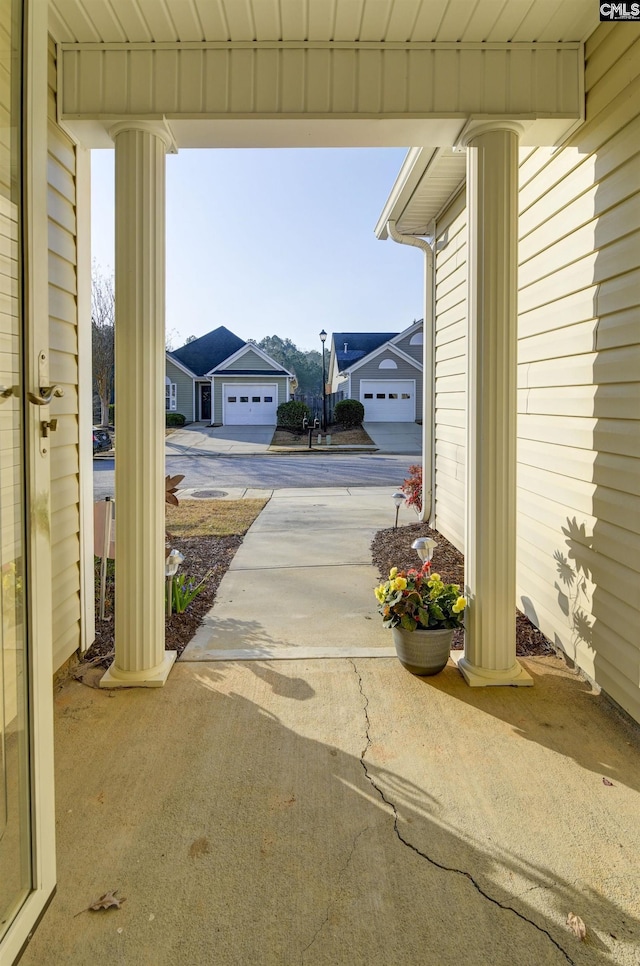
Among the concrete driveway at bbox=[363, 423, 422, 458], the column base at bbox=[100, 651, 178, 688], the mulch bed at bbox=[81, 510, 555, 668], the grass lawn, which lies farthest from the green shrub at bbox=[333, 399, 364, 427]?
the column base at bbox=[100, 651, 178, 688]

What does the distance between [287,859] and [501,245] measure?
252 cm

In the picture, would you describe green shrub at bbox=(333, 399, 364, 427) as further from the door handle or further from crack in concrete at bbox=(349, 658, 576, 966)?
the door handle

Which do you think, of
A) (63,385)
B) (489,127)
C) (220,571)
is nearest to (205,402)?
(220,571)

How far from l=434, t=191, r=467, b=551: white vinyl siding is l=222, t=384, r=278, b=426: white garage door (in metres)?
18.4

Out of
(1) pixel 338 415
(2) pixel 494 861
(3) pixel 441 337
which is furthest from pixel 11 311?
(1) pixel 338 415

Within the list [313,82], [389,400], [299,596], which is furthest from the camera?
[389,400]

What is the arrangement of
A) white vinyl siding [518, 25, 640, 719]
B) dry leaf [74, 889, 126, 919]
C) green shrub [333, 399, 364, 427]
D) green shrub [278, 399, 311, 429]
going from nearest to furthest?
1. dry leaf [74, 889, 126, 919]
2. white vinyl siding [518, 25, 640, 719]
3. green shrub [278, 399, 311, 429]
4. green shrub [333, 399, 364, 427]

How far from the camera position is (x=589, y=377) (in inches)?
99.9

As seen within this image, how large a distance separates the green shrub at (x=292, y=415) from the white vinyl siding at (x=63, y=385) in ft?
65.0

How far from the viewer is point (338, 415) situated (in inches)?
906

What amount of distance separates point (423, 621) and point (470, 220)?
1.92m

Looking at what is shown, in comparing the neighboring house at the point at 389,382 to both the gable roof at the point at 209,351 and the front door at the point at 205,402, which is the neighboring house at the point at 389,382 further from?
the front door at the point at 205,402

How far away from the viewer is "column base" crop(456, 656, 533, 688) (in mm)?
2598

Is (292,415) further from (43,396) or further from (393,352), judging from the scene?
(43,396)
